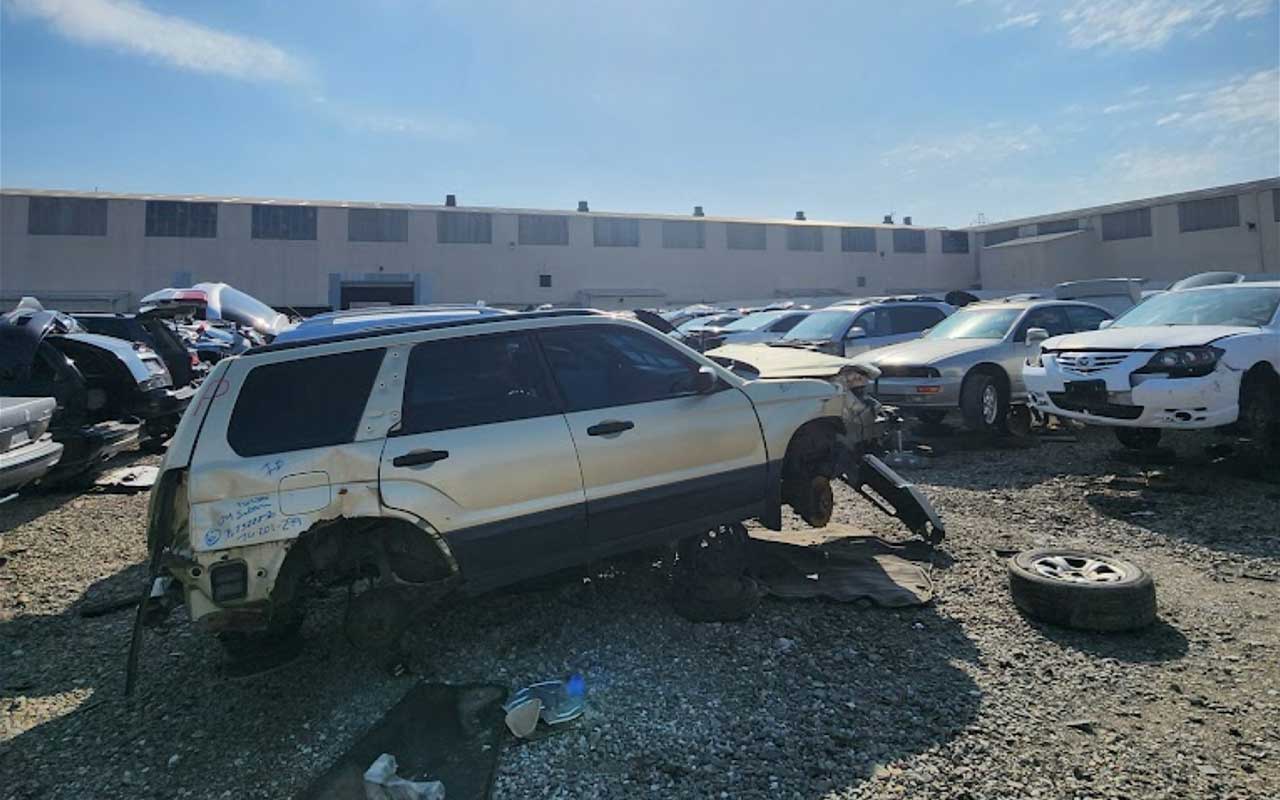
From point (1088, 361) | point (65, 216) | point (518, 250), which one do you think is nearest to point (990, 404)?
point (1088, 361)

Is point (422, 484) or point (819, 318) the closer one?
point (422, 484)

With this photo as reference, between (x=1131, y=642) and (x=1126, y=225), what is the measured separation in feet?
153

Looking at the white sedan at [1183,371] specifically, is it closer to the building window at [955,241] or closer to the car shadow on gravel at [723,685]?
the car shadow on gravel at [723,685]

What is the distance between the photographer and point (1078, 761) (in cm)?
271

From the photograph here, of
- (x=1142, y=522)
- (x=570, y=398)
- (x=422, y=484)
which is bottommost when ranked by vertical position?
(x=1142, y=522)

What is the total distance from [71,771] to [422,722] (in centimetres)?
146

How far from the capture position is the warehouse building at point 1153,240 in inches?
1361

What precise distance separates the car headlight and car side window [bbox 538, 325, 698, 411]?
185 inches

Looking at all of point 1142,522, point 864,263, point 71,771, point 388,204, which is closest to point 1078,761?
point 1142,522

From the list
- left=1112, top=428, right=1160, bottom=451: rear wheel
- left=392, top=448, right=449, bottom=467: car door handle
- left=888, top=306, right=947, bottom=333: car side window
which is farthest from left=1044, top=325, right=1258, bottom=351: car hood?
left=392, top=448, right=449, bottom=467: car door handle

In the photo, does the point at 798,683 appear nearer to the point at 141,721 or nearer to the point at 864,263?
the point at 141,721

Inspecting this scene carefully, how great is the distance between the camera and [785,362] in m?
5.22

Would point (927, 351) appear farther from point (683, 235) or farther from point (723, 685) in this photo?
point (683, 235)

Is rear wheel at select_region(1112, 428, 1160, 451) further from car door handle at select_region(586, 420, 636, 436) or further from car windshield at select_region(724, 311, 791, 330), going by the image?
car windshield at select_region(724, 311, 791, 330)
